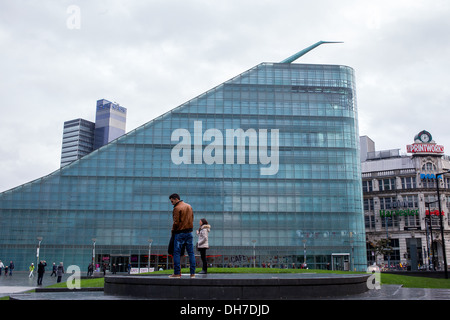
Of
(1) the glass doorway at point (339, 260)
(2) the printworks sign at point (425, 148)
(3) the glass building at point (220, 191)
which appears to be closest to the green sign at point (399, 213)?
(2) the printworks sign at point (425, 148)

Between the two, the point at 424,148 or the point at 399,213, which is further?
the point at 424,148

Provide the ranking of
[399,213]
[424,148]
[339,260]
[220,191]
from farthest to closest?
[424,148] < [399,213] < [220,191] < [339,260]

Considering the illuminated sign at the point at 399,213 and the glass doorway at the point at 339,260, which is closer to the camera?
the glass doorway at the point at 339,260

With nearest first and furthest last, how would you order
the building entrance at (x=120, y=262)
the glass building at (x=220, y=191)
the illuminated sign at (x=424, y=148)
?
1. the building entrance at (x=120, y=262)
2. the glass building at (x=220, y=191)
3. the illuminated sign at (x=424, y=148)

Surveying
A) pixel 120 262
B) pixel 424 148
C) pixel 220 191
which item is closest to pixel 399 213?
pixel 424 148

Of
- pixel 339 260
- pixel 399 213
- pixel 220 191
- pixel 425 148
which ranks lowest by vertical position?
pixel 339 260

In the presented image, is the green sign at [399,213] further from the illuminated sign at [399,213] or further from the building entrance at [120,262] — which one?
the building entrance at [120,262]

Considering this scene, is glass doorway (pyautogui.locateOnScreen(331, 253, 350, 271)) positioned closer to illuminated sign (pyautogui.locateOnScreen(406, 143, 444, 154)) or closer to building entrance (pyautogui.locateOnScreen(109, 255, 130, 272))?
building entrance (pyautogui.locateOnScreen(109, 255, 130, 272))

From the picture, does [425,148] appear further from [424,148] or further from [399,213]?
[399,213]

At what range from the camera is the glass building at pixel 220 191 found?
64.6 meters

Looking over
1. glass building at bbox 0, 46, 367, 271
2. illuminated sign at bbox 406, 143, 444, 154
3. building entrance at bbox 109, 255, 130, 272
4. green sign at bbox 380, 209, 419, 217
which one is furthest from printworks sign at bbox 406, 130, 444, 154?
building entrance at bbox 109, 255, 130, 272

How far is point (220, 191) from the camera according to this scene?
218 feet
